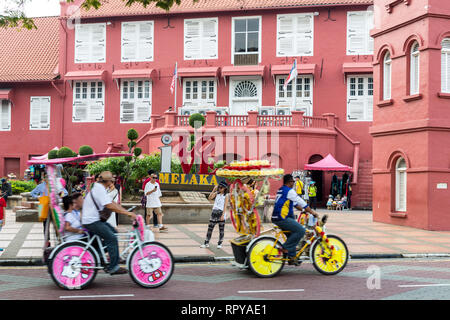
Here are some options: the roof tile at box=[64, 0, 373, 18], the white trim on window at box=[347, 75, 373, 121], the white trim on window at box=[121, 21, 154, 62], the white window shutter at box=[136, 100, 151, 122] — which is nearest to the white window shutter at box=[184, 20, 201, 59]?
the roof tile at box=[64, 0, 373, 18]

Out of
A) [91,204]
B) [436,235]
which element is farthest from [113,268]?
[436,235]

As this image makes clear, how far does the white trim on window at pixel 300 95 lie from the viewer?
104 feet

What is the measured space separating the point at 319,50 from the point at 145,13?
34.0ft

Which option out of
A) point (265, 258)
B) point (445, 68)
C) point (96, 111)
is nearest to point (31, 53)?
point (96, 111)

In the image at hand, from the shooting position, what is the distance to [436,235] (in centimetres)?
1669

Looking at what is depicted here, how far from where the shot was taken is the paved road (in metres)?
7.83

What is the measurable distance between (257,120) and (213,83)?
4526 millimetres

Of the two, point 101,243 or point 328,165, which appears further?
point 328,165

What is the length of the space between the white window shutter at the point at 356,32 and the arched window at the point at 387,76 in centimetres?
1095

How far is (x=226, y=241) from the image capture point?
14227mm

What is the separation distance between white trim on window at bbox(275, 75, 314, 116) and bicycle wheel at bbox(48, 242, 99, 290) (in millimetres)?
24397

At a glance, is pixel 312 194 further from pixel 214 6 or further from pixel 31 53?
pixel 31 53

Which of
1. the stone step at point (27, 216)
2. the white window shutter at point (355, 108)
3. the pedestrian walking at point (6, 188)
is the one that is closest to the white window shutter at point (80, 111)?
the pedestrian walking at point (6, 188)
